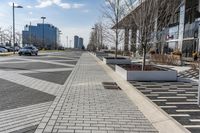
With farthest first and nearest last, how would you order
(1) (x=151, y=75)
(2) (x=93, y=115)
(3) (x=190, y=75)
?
1. (3) (x=190, y=75)
2. (1) (x=151, y=75)
3. (2) (x=93, y=115)

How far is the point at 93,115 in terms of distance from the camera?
23.7 ft

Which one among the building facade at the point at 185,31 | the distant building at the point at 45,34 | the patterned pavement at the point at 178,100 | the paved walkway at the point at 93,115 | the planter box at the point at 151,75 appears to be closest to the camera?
the paved walkway at the point at 93,115

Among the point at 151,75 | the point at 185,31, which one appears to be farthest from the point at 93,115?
the point at 185,31

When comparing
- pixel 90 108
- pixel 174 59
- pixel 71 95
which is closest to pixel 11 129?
pixel 90 108

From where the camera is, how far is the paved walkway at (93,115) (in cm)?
616

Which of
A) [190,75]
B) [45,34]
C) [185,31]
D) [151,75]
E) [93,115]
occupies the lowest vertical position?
[93,115]

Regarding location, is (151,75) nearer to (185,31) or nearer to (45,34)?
(185,31)

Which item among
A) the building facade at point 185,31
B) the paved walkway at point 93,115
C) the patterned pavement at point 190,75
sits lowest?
the paved walkway at point 93,115

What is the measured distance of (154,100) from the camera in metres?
9.25

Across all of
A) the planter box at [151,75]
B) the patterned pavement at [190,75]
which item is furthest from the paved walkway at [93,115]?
the patterned pavement at [190,75]

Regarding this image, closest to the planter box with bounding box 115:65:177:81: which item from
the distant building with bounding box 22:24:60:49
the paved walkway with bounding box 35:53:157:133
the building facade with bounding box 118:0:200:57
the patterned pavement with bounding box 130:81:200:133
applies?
the patterned pavement with bounding box 130:81:200:133

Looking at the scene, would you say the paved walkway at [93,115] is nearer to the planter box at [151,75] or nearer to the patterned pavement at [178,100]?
the patterned pavement at [178,100]

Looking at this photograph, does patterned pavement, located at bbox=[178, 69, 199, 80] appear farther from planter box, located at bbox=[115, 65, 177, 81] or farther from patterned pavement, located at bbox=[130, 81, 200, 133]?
patterned pavement, located at bbox=[130, 81, 200, 133]

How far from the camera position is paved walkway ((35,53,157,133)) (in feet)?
20.2
